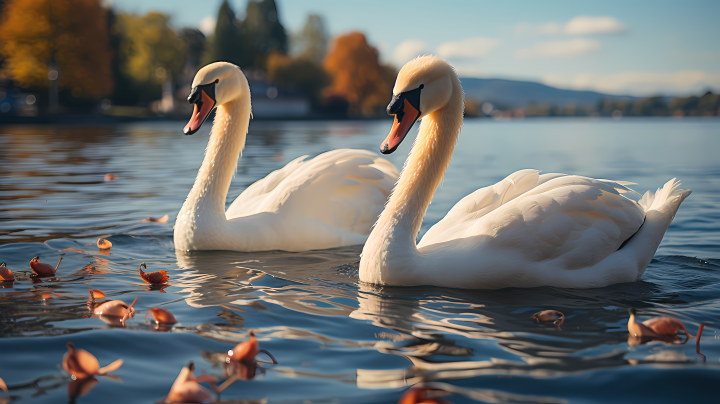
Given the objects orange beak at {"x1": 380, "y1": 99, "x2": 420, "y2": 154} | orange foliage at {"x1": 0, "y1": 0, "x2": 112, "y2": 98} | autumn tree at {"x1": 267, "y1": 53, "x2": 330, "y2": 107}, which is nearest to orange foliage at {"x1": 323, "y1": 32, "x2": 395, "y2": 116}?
autumn tree at {"x1": 267, "y1": 53, "x2": 330, "y2": 107}

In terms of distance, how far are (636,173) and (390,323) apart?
12383 millimetres

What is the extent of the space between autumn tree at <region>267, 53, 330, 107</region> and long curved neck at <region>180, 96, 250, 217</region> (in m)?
67.2

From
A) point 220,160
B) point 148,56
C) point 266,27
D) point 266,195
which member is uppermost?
point 266,27

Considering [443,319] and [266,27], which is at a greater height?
[266,27]

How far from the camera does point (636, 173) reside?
560 inches

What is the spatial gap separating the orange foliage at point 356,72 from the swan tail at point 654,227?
7370 cm

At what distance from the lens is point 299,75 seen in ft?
237

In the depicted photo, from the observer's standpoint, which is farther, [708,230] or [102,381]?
[708,230]

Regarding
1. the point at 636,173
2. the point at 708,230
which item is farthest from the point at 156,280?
the point at 636,173

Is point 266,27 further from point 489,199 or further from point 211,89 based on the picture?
point 489,199

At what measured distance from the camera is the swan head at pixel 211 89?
6.12 meters

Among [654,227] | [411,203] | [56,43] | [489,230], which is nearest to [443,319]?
[489,230]

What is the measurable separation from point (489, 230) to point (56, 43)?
49.4 meters

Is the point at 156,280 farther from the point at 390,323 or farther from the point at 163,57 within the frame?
the point at 163,57
